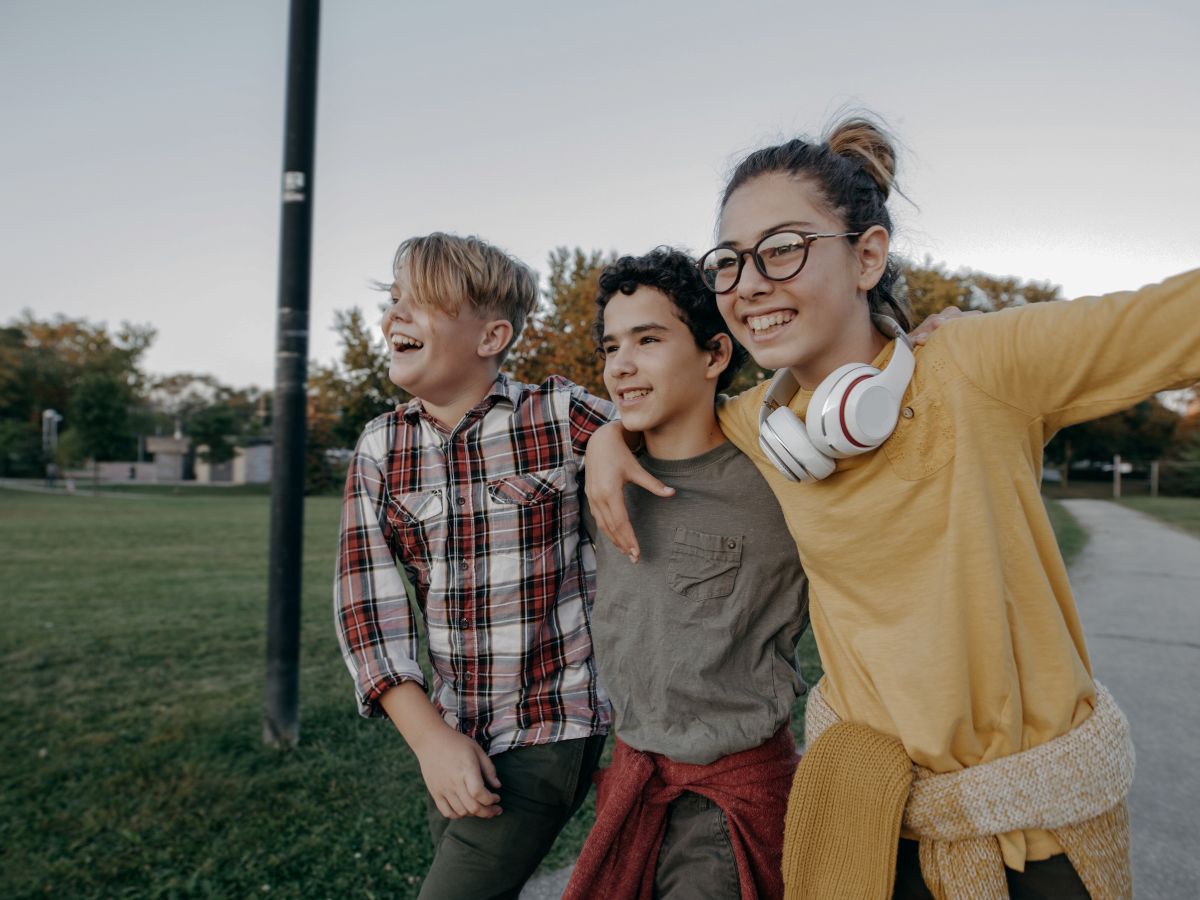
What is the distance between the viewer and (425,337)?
6.93ft

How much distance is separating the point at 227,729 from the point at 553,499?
145 inches

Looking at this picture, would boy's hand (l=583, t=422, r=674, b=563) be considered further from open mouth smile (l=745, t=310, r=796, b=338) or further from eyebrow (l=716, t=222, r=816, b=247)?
eyebrow (l=716, t=222, r=816, b=247)

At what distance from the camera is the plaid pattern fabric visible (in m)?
2.02

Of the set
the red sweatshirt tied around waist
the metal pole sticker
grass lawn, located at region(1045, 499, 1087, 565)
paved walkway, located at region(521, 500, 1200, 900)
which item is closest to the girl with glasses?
the red sweatshirt tied around waist

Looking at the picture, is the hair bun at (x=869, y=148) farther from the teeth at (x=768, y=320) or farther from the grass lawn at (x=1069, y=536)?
the grass lawn at (x=1069, y=536)

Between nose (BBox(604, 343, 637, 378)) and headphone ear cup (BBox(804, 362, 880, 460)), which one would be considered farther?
nose (BBox(604, 343, 637, 378))

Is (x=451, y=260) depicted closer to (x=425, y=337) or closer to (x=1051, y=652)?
(x=425, y=337)

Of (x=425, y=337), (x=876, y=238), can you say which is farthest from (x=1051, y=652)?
(x=425, y=337)

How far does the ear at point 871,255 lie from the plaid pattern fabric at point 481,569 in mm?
758

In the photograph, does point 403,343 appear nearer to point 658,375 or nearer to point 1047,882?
point 658,375

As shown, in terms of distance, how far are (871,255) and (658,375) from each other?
53 cm

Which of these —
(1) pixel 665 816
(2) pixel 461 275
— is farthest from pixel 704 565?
(2) pixel 461 275

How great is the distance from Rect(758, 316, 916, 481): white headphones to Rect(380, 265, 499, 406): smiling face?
2.71ft

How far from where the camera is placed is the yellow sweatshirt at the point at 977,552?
1459 millimetres
